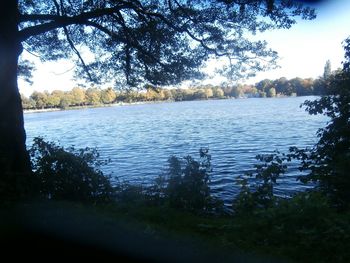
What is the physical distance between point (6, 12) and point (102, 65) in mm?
4053

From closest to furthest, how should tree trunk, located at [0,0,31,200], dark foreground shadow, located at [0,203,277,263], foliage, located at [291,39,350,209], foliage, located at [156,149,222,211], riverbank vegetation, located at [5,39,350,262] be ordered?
1. dark foreground shadow, located at [0,203,277,263]
2. riverbank vegetation, located at [5,39,350,262]
3. foliage, located at [156,149,222,211]
4. tree trunk, located at [0,0,31,200]
5. foliage, located at [291,39,350,209]

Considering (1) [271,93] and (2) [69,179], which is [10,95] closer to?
(2) [69,179]

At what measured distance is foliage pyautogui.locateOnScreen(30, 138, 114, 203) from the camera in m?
7.83

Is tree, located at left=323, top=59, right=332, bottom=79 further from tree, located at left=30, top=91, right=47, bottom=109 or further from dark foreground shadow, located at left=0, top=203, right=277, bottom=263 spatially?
tree, located at left=30, top=91, right=47, bottom=109

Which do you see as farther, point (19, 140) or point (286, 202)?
point (19, 140)

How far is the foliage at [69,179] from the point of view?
308 inches

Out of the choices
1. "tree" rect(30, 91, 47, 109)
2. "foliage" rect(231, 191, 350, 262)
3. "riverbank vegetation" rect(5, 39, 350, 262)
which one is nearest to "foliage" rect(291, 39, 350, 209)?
"riverbank vegetation" rect(5, 39, 350, 262)

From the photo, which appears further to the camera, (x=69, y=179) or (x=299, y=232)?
(x=69, y=179)

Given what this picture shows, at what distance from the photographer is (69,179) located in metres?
7.95

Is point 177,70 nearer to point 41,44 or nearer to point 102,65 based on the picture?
point 102,65

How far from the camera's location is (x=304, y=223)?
17.1 ft

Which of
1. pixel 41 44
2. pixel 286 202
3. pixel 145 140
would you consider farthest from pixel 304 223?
pixel 145 140

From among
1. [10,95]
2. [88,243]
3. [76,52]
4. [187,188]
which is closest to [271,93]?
[76,52]

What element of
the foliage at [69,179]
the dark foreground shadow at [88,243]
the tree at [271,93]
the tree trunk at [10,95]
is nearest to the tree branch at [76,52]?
the tree trunk at [10,95]
